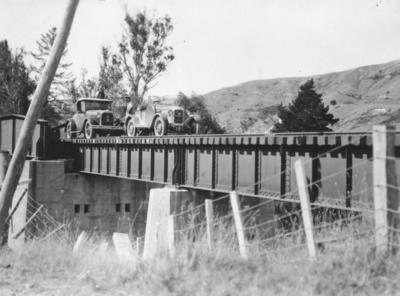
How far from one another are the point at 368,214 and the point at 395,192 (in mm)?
812

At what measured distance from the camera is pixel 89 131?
1071 inches

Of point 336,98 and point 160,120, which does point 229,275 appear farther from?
point 336,98

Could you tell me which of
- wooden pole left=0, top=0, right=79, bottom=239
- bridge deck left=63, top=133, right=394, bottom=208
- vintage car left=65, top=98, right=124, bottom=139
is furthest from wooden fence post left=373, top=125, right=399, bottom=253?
vintage car left=65, top=98, right=124, bottom=139

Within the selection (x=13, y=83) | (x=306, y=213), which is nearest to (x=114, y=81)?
(x=13, y=83)

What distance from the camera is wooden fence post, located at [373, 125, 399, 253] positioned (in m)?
6.12

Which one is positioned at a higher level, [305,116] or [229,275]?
[305,116]

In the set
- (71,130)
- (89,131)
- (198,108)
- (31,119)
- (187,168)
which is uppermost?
(198,108)

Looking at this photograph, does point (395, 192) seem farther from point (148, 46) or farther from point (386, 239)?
point (148, 46)

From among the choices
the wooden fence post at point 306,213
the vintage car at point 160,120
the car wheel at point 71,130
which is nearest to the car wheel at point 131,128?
the vintage car at point 160,120

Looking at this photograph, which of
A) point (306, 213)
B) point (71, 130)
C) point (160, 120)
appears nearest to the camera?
point (306, 213)

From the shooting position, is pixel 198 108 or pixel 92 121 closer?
pixel 92 121

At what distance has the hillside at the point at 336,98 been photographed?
200 feet

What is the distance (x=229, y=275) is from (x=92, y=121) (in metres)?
22.3

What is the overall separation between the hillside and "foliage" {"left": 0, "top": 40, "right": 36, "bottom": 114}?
102ft
